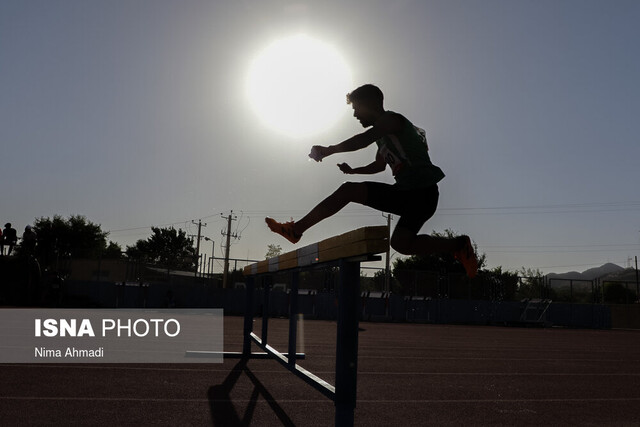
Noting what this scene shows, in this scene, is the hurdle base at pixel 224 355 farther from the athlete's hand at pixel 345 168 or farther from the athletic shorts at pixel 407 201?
the athletic shorts at pixel 407 201

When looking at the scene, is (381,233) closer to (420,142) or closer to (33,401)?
(420,142)

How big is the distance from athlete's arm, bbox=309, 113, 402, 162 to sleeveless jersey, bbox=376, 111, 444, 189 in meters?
0.10

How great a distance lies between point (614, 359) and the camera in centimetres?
1075

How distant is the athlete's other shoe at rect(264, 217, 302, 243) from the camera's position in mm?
3803

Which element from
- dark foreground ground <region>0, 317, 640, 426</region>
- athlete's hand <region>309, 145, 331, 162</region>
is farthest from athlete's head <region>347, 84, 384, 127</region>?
dark foreground ground <region>0, 317, 640, 426</region>

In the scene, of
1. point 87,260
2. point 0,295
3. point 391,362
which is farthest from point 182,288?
point 391,362

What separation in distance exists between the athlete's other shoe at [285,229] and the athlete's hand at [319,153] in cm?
62

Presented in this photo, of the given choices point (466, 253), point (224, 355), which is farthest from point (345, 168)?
point (224, 355)

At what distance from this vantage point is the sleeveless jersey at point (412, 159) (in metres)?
3.43

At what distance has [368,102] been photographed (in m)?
3.46

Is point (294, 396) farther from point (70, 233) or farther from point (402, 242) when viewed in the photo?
point (70, 233)

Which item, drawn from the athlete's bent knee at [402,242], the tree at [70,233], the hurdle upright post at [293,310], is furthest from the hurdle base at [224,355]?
the tree at [70,233]

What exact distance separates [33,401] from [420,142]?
3.71 metres

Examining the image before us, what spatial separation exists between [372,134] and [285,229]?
1016 millimetres
